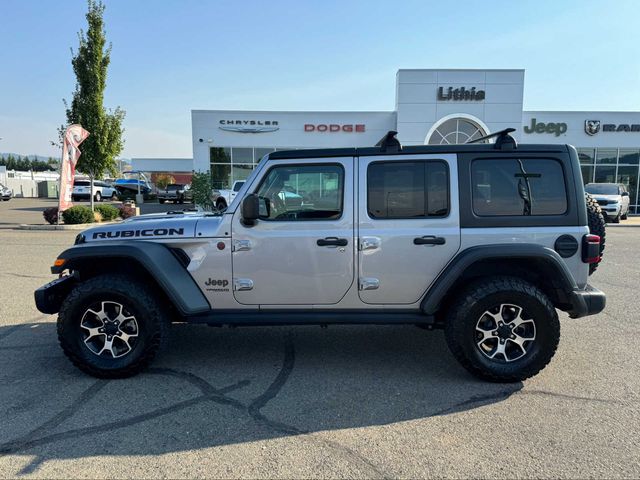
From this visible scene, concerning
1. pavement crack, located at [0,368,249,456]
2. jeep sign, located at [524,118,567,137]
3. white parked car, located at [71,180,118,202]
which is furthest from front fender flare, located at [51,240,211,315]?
white parked car, located at [71,180,118,202]

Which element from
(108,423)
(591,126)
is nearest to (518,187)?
(108,423)

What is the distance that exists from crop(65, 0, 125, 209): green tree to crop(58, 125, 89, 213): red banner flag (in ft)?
3.65

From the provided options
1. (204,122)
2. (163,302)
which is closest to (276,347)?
(163,302)

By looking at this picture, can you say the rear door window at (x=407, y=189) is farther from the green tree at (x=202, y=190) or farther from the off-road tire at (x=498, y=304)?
the green tree at (x=202, y=190)

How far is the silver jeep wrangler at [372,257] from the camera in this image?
11.5ft

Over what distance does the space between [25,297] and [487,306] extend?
6.16 metres

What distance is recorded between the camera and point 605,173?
2466cm

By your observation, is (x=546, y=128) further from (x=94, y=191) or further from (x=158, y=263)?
(x=94, y=191)

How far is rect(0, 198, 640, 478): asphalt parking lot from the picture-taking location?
2516 mm

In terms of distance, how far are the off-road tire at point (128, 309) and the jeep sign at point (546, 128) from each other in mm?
25049

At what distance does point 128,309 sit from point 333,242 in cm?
183

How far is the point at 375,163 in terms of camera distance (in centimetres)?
363

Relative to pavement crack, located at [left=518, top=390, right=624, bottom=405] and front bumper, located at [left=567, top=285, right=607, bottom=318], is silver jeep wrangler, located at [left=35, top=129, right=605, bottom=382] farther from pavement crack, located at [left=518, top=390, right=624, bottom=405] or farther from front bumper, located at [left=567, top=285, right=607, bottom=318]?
pavement crack, located at [left=518, top=390, right=624, bottom=405]

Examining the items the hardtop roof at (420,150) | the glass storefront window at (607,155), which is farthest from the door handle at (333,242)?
the glass storefront window at (607,155)
